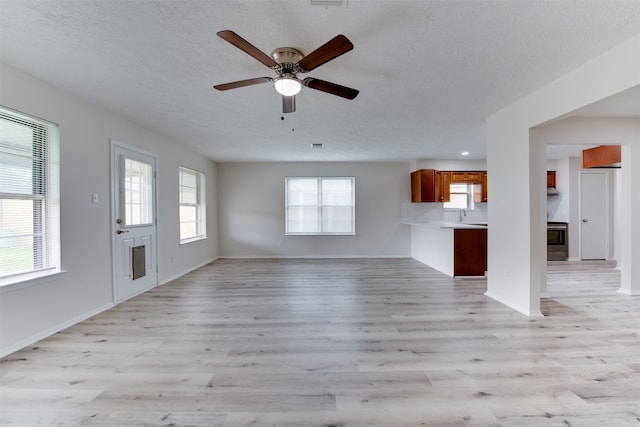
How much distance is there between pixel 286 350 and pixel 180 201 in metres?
4.16

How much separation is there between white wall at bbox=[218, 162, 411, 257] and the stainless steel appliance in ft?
10.2

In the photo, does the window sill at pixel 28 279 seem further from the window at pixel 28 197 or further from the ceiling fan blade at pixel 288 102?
the ceiling fan blade at pixel 288 102

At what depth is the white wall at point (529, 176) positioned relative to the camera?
2.21m

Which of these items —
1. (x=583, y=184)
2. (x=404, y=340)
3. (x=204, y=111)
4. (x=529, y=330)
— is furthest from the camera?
(x=583, y=184)

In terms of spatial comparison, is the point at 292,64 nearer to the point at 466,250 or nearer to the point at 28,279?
the point at 28,279

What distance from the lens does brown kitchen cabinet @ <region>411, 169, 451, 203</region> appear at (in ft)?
21.2

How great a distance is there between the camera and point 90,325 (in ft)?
9.48

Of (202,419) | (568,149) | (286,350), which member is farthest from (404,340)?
(568,149)

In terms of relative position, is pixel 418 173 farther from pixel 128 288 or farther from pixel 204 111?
pixel 128 288

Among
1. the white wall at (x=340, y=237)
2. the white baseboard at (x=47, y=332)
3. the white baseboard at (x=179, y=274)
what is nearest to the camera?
the white baseboard at (x=47, y=332)

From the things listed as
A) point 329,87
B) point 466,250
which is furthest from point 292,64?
point 466,250

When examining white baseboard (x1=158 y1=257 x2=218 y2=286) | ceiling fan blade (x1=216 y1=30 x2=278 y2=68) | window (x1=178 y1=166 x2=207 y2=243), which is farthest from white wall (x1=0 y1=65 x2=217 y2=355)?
ceiling fan blade (x1=216 y1=30 x2=278 y2=68)

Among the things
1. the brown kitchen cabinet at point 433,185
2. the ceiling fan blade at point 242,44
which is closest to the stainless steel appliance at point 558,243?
the brown kitchen cabinet at point 433,185

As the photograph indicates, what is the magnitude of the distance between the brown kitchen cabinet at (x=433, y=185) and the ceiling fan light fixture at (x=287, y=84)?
4982mm
